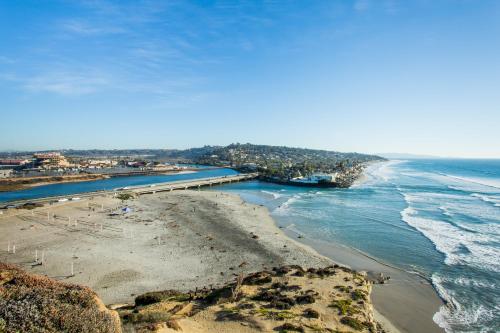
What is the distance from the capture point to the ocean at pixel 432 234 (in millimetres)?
22094

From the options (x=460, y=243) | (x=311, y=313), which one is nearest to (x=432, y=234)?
(x=460, y=243)

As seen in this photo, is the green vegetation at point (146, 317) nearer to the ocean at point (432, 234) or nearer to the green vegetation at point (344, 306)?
the green vegetation at point (344, 306)

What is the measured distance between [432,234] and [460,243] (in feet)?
12.6

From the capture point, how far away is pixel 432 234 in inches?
1523

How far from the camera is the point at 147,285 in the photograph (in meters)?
23.6

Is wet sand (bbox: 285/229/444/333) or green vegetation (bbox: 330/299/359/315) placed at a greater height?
green vegetation (bbox: 330/299/359/315)

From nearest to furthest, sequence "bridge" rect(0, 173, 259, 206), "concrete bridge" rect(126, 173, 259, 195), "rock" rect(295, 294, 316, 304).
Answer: "rock" rect(295, 294, 316, 304)
"bridge" rect(0, 173, 259, 206)
"concrete bridge" rect(126, 173, 259, 195)

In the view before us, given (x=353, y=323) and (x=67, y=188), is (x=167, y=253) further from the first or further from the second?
(x=67, y=188)

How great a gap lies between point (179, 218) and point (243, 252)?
1848 cm

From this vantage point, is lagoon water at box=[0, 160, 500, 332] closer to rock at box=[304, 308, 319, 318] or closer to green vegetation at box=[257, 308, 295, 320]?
rock at box=[304, 308, 319, 318]

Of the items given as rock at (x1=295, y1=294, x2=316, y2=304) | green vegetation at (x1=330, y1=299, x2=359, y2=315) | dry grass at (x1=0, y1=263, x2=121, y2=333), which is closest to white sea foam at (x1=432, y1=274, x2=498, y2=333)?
green vegetation at (x1=330, y1=299, x2=359, y2=315)

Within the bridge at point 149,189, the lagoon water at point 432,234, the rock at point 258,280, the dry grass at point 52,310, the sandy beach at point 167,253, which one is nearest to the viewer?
the dry grass at point 52,310

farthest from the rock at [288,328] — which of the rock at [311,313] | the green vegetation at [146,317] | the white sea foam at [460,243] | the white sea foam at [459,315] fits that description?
the white sea foam at [460,243]

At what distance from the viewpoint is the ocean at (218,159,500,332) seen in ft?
72.5
